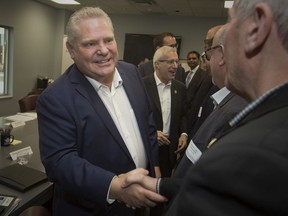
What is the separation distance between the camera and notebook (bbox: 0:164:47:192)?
160 cm

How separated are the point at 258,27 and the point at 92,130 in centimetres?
97

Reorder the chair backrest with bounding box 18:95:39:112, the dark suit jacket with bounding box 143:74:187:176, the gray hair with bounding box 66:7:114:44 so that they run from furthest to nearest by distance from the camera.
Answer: the chair backrest with bounding box 18:95:39:112
the dark suit jacket with bounding box 143:74:187:176
the gray hair with bounding box 66:7:114:44

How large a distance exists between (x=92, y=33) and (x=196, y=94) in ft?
6.72

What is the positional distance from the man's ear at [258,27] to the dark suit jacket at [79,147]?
86 cm

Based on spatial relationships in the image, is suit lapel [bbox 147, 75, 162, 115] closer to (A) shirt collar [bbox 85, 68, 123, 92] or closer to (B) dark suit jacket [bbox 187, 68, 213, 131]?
(B) dark suit jacket [bbox 187, 68, 213, 131]

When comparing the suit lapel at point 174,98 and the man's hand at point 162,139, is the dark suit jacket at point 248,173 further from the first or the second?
the suit lapel at point 174,98

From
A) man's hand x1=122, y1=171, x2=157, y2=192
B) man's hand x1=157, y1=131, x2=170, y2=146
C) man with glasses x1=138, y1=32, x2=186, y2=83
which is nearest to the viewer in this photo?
man's hand x1=122, y1=171, x2=157, y2=192

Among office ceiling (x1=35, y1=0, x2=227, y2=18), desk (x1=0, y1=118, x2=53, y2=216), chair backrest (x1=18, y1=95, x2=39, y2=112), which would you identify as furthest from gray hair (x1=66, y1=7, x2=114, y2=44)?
office ceiling (x1=35, y1=0, x2=227, y2=18)

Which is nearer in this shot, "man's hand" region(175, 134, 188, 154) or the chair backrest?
"man's hand" region(175, 134, 188, 154)

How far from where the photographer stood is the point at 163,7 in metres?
6.98

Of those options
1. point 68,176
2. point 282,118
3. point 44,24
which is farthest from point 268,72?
point 44,24

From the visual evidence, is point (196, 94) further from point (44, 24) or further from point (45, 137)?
point (44, 24)

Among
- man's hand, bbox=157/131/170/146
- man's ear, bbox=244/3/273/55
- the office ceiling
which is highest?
the office ceiling

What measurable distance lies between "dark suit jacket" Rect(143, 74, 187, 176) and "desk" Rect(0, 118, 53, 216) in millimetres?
1175
